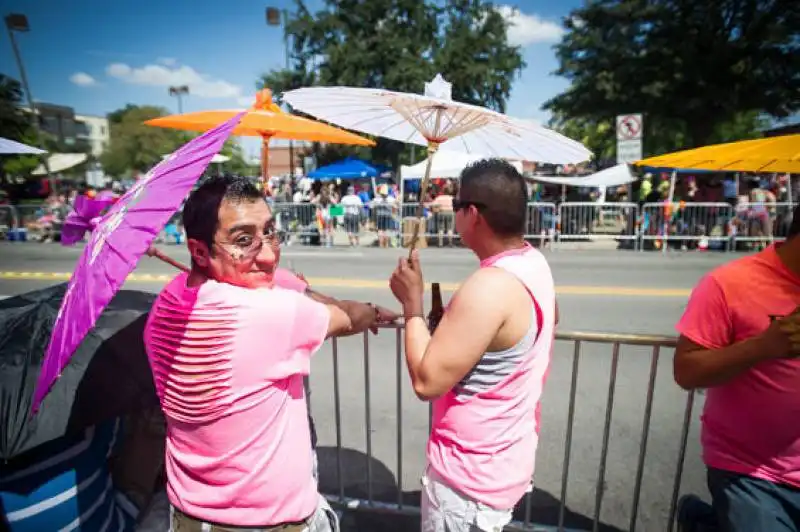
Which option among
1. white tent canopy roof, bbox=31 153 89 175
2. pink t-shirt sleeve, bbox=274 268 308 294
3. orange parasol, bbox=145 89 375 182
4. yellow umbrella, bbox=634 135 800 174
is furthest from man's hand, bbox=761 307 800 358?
white tent canopy roof, bbox=31 153 89 175

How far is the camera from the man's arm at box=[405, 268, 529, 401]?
5.06 feet

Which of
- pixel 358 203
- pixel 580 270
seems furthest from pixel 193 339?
pixel 358 203

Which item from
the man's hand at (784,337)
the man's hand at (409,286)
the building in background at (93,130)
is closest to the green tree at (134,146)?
the building in background at (93,130)

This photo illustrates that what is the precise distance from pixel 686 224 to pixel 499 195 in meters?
13.8

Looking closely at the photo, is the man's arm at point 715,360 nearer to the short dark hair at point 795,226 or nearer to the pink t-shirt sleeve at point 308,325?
the short dark hair at point 795,226

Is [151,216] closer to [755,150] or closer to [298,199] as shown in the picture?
[755,150]

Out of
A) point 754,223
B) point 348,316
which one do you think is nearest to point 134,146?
point 754,223

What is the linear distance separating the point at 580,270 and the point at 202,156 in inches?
406

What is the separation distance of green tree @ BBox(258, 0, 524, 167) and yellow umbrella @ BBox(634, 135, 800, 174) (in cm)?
2752

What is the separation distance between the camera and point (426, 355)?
1604mm

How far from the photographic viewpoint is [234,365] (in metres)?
1.45

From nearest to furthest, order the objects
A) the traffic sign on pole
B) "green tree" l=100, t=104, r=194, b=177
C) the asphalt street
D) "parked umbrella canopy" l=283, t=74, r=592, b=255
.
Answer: "parked umbrella canopy" l=283, t=74, r=592, b=255 → the asphalt street → the traffic sign on pole → "green tree" l=100, t=104, r=194, b=177

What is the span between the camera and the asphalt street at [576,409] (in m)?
3.35

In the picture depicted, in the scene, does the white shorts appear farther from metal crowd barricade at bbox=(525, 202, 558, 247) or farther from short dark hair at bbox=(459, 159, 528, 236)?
metal crowd barricade at bbox=(525, 202, 558, 247)
